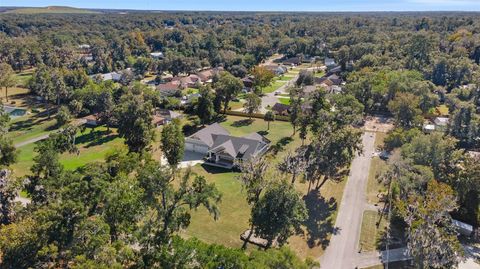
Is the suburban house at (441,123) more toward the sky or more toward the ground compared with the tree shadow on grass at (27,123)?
more toward the ground

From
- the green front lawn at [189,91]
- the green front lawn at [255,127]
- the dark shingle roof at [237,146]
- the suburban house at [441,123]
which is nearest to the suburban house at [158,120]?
the green front lawn at [255,127]

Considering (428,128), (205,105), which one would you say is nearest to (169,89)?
(205,105)

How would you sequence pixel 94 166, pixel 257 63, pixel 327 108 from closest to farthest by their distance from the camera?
1. pixel 94 166
2. pixel 327 108
3. pixel 257 63

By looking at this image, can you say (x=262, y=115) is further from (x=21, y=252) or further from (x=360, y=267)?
(x=21, y=252)

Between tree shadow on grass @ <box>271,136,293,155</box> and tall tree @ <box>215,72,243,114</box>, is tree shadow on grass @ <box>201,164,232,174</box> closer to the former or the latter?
tree shadow on grass @ <box>271,136,293,155</box>

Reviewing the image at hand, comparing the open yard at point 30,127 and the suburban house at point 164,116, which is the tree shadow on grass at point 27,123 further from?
the suburban house at point 164,116

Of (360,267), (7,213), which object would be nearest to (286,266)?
(360,267)
